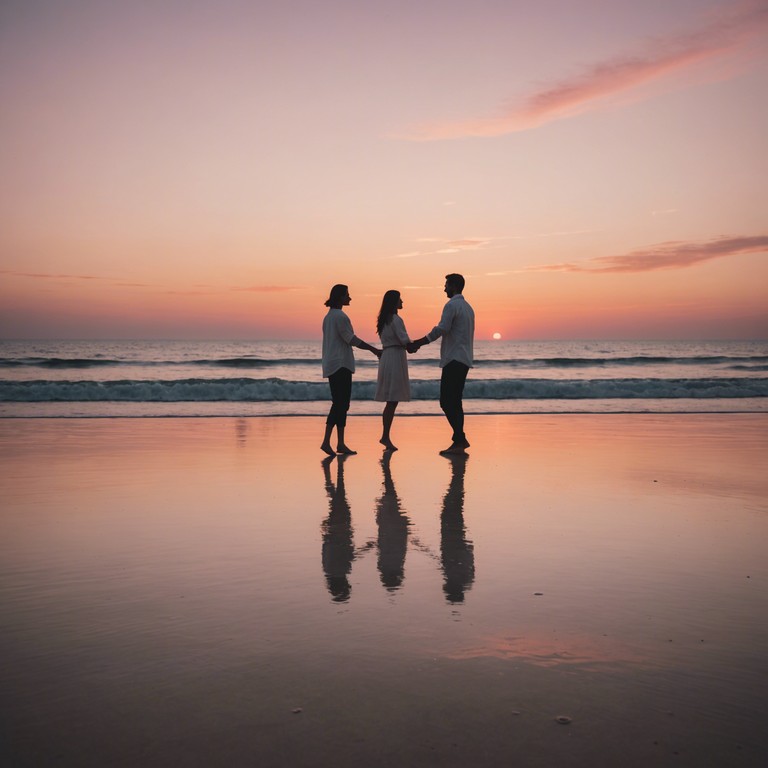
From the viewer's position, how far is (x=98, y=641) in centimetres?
300

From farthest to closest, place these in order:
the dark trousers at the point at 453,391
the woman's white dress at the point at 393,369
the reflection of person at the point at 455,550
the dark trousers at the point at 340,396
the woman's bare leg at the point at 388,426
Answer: the woman's white dress at the point at 393,369
the woman's bare leg at the point at 388,426
the dark trousers at the point at 453,391
the dark trousers at the point at 340,396
the reflection of person at the point at 455,550

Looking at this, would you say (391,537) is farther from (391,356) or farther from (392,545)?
(391,356)

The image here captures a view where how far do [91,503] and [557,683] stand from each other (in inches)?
176

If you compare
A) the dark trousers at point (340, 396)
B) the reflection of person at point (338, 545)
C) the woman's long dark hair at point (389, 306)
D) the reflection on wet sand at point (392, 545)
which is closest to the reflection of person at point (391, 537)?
the reflection on wet sand at point (392, 545)

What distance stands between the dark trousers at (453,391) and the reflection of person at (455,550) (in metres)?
2.65

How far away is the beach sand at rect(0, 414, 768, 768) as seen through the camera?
2260 mm

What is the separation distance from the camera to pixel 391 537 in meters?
4.89

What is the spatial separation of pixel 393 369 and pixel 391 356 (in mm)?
188

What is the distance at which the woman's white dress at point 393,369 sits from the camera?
32.3 feet

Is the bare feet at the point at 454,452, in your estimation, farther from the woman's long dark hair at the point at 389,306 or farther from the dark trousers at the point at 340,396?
the woman's long dark hair at the point at 389,306

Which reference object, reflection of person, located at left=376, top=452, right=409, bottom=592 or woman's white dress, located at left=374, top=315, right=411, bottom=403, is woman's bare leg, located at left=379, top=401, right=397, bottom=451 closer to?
woman's white dress, located at left=374, top=315, right=411, bottom=403

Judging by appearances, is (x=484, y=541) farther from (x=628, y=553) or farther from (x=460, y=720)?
(x=460, y=720)

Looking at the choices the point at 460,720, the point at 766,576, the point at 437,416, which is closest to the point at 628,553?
the point at 766,576

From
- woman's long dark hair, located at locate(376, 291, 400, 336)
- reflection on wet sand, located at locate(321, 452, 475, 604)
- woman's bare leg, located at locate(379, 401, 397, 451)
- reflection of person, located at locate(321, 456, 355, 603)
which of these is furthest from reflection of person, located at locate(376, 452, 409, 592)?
woman's long dark hair, located at locate(376, 291, 400, 336)
